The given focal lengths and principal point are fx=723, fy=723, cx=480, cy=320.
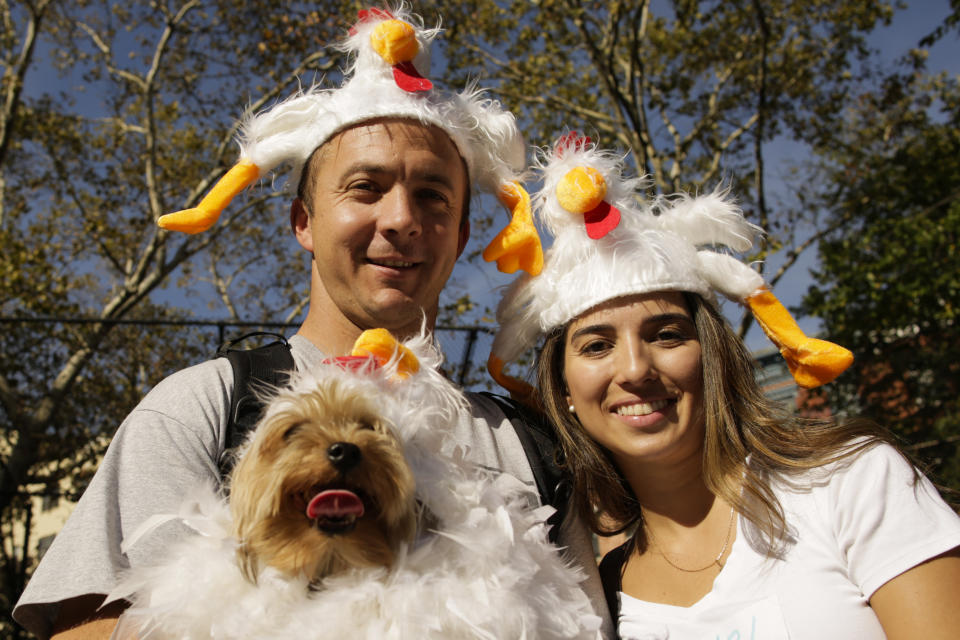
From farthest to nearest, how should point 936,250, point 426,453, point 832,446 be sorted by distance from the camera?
point 936,250 → point 832,446 → point 426,453

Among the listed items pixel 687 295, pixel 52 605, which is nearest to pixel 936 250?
pixel 687 295

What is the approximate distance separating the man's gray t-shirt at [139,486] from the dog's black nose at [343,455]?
0.40 m

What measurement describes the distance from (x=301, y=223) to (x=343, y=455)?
1522 mm

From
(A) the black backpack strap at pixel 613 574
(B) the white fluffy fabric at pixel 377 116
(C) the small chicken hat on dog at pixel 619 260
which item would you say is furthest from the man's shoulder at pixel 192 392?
(A) the black backpack strap at pixel 613 574

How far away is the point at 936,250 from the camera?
1148cm

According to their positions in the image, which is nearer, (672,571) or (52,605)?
(52,605)

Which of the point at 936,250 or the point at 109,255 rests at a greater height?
the point at 936,250

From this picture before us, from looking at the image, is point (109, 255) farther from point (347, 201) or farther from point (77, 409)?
point (347, 201)

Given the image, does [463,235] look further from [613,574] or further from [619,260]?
[613,574]

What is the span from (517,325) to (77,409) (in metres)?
8.89

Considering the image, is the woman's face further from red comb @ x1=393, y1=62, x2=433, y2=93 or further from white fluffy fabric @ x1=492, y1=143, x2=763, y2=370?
red comb @ x1=393, y1=62, x2=433, y2=93

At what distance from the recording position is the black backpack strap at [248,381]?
82.9 inches

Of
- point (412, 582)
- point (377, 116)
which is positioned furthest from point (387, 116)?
point (412, 582)

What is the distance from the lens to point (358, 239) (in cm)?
267
